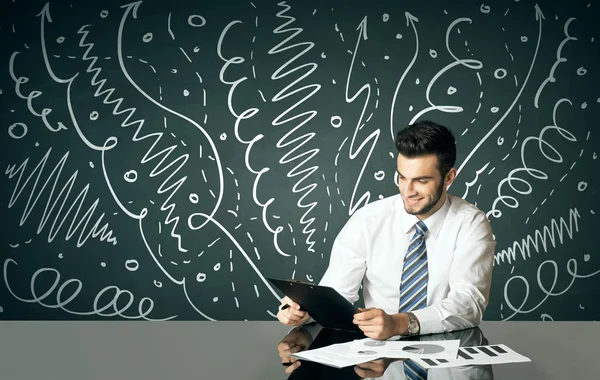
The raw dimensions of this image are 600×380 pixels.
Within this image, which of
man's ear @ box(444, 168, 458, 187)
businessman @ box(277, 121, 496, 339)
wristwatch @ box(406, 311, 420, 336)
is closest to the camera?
wristwatch @ box(406, 311, 420, 336)

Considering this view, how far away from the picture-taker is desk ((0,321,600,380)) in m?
1.16

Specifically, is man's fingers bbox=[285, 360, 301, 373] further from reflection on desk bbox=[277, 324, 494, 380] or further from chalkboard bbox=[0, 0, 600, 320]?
chalkboard bbox=[0, 0, 600, 320]

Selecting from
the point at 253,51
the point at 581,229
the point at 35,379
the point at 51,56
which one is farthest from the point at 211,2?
the point at 35,379

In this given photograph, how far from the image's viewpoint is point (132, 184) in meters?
3.67

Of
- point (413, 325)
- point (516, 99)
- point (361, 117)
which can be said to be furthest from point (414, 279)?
point (516, 99)

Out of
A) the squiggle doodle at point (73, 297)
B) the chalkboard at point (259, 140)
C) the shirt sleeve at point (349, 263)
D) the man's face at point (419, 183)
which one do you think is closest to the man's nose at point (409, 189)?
the man's face at point (419, 183)

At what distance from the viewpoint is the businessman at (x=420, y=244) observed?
199 centimetres

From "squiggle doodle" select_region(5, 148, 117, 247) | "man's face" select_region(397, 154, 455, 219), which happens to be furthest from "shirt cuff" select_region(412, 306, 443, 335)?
"squiggle doodle" select_region(5, 148, 117, 247)

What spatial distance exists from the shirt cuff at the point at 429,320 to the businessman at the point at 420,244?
12cm

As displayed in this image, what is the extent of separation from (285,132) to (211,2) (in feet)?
2.93

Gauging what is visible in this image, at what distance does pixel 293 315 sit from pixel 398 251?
71 cm

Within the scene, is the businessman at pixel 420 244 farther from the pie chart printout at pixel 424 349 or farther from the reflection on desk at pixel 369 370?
the reflection on desk at pixel 369 370

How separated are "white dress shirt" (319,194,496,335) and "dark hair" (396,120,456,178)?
0.20 m

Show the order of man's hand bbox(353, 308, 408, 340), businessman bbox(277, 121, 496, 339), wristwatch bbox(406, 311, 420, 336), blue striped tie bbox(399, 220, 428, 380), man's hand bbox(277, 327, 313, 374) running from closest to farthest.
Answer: man's hand bbox(277, 327, 313, 374) → man's hand bbox(353, 308, 408, 340) → wristwatch bbox(406, 311, 420, 336) → businessman bbox(277, 121, 496, 339) → blue striped tie bbox(399, 220, 428, 380)
